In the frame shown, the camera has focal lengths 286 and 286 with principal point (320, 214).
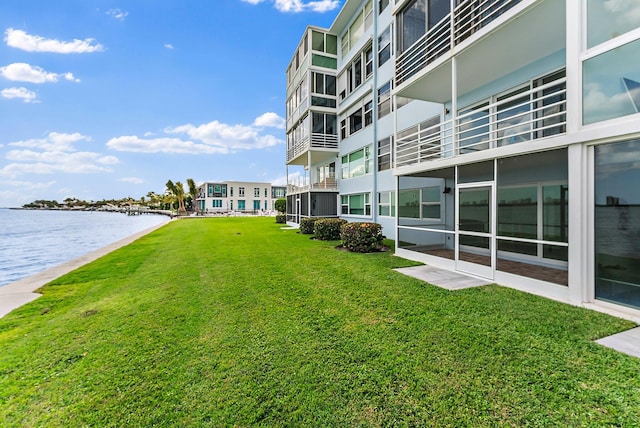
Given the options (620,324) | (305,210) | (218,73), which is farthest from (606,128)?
(218,73)

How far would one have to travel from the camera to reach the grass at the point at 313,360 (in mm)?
2520

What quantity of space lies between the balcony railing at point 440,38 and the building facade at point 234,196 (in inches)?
2032

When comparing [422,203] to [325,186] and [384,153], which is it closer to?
[384,153]

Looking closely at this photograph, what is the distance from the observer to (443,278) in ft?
22.0

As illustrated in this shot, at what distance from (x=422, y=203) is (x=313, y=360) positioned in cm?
910

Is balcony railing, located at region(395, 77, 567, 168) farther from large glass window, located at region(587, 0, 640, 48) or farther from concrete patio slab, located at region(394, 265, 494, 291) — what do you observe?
concrete patio slab, located at region(394, 265, 494, 291)

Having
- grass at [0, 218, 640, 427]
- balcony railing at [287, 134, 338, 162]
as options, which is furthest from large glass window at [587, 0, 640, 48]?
balcony railing at [287, 134, 338, 162]

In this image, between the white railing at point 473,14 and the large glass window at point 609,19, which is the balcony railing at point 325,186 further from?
the large glass window at point 609,19

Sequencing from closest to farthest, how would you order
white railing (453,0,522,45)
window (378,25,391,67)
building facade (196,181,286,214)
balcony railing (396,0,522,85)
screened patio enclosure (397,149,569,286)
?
screened patio enclosure (397,149,569,286) < white railing (453,0,522,45) < balcony railing (396,0,522,85) < window (378,25,391,67) < building facade (196,181,286,214)

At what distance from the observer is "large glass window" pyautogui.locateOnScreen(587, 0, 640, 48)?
430 centimetres

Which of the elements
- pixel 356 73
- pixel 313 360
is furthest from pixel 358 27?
pixel 313 360

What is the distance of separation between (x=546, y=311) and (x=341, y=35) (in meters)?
19.6

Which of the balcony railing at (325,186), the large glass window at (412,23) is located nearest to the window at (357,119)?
the balcony railing at (325,186)

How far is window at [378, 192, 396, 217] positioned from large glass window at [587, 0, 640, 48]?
347 inches
